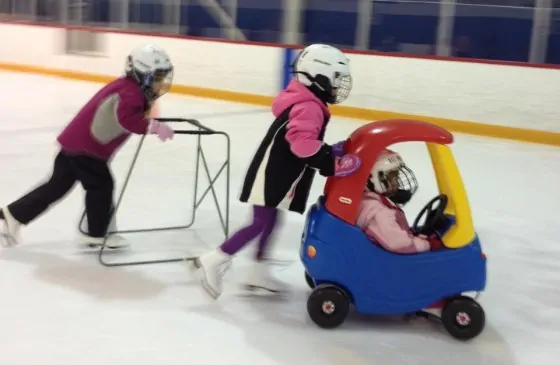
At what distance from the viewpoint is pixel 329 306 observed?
6.46 ft

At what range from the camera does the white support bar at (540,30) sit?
666 cm

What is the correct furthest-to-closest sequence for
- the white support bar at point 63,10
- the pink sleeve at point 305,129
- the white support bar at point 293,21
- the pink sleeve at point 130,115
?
the white support bar at point 63,10
the white support bar at point 293,21
the pink sleeve at point 130,115
the pink sleeve at point 305,129

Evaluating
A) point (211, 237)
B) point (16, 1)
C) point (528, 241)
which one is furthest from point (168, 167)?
point (16, 1)

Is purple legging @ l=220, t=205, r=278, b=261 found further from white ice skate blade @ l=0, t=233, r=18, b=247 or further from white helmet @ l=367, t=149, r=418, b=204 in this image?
white ice skate blade @ l=0, t=233, r=18, b=247

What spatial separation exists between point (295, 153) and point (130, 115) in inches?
25.5

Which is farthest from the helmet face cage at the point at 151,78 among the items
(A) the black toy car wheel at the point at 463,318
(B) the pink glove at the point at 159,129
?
(A) the black toy car wheel at the point at 463,318

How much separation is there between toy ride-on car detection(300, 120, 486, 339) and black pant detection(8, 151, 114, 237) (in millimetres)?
861

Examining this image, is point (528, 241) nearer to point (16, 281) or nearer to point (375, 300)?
point (375, 300)

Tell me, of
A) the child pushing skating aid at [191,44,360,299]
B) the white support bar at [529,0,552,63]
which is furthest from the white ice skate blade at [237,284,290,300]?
the white support bar at [529,0,552,63]

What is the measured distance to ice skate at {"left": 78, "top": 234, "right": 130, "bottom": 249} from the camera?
254 cm

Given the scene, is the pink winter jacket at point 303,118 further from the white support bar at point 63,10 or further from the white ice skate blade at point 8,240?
the white support bar at point 63,10

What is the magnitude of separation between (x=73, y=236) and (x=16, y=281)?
1.62 feet

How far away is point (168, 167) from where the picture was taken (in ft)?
13.3

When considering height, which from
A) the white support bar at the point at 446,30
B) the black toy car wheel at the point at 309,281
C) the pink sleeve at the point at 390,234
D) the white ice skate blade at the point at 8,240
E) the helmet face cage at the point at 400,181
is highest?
the white support bar at the point at 446,30
